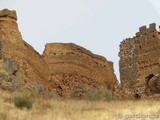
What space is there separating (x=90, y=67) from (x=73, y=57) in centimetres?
226

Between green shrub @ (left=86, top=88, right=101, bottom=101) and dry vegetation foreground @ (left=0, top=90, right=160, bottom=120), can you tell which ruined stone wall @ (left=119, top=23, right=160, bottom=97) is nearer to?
green shrub @ (left=86, top=88, right=101, bottom=101)

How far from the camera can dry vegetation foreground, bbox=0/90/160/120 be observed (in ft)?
70.5

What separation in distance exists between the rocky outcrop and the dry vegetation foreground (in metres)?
4.68

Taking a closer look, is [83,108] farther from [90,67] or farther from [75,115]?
[90,67]

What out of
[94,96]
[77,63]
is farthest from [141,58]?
[77,63]

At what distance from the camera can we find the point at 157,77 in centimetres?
3453

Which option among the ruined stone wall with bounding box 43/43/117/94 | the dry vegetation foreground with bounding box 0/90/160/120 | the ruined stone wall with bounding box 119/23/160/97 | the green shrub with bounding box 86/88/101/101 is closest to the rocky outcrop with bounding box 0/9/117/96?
the ruined stone wall with bounding box 43/43/117/94

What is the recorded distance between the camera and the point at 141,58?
3509cm

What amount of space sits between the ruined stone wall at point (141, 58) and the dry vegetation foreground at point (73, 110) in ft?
26.0

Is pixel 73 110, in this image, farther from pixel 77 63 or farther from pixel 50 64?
pixel 77 63

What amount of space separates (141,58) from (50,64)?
7302 millimetres

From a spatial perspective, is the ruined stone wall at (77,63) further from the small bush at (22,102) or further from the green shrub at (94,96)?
the small bush at (22,102)

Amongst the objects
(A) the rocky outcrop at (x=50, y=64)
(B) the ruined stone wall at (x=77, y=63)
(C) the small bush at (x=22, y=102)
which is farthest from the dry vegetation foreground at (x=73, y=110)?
(B) the ruined stone wall at (x=77, y=63)

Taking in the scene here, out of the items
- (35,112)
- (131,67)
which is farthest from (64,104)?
(131,67)
